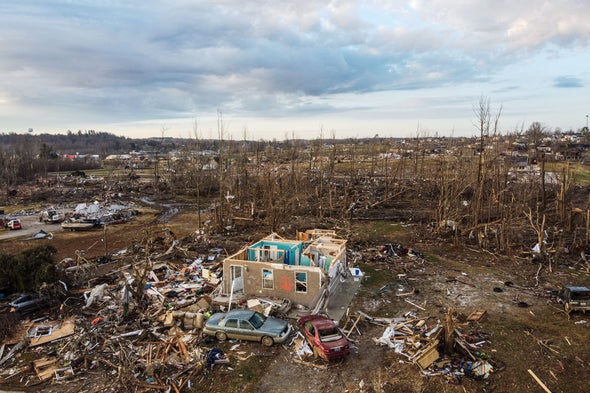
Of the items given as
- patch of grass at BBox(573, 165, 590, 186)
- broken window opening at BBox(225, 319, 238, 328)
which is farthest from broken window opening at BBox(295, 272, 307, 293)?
patch of grass at BBox(573, 165, 590, 186)

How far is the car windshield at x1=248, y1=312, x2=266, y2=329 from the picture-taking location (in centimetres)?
1425

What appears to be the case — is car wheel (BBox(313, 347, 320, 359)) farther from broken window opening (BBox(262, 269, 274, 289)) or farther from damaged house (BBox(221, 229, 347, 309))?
broken window opening (BBox(262, 269, 274, 289))

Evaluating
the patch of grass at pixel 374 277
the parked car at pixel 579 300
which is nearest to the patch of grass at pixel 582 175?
the parked car at pixel 579 300

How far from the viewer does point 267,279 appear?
1750 cm

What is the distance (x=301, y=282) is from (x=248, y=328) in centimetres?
367

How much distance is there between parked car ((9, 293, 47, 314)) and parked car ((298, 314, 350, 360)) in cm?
1169

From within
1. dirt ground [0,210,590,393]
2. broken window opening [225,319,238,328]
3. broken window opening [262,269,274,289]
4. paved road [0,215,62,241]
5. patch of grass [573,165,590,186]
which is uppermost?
patch of grass [573,165,590,186]

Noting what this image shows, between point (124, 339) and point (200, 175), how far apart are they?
4315cm

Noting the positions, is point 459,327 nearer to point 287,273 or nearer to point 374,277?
point 374,277

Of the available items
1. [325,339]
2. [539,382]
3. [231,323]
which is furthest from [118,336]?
[539,382]

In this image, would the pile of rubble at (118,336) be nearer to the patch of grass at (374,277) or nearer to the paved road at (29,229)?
the patch of grass at (374,277)

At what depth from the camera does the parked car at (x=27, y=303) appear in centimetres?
1666

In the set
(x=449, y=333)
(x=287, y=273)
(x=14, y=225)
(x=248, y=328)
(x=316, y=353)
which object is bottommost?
(x=316, y=353)

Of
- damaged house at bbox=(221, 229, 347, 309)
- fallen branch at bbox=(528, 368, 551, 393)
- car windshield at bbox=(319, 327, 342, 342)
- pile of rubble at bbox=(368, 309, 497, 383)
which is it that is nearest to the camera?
fallen branch at bbox=(528, 368, 551, 393)
